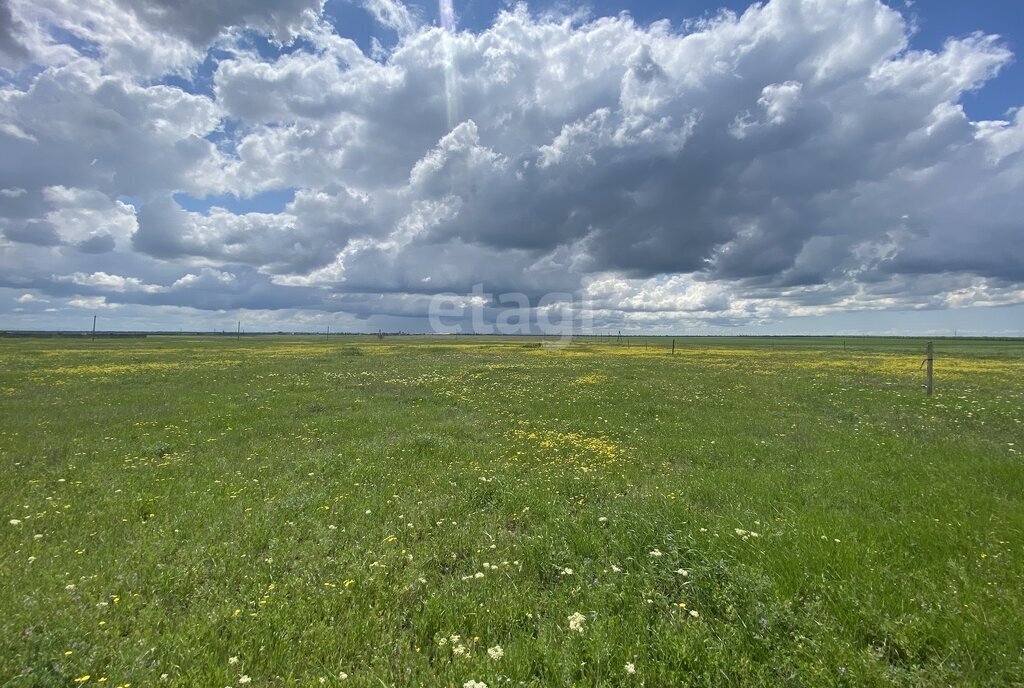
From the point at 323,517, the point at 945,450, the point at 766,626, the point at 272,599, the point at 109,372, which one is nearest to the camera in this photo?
the point at 766,626

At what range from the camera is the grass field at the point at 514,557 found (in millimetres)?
4371

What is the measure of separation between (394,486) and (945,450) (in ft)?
44.1

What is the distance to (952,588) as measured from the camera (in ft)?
16.9

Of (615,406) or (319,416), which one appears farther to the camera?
(615,406)

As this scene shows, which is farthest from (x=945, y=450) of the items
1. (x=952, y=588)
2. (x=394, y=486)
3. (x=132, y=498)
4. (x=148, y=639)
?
(x=132, y=498)

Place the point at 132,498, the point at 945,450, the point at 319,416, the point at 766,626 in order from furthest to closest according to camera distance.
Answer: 1. the point at 319,416
2. the point at 945,450
3. the point at 132,498
4. the point at 766,626

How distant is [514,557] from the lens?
6539 mm

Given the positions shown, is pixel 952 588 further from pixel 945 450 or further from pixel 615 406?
pixel 615 406

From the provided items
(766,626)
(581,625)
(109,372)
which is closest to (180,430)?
(581,625)

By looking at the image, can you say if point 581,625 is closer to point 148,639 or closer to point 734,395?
point 148,639

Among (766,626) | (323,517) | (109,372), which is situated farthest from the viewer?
(109,372)

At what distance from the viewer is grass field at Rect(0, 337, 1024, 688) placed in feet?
14.3

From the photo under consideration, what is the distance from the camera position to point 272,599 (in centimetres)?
551

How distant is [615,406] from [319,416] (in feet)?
38.7
